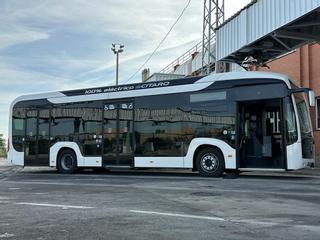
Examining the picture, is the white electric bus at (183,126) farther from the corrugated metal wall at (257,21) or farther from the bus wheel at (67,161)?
the corrugated metal wall at (257,21)

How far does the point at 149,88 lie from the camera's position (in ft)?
→ 62.1

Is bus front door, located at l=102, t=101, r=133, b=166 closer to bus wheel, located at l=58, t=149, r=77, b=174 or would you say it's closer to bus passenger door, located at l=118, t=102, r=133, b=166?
bus passenger door, located at l=118, t=102, r=133, b=166

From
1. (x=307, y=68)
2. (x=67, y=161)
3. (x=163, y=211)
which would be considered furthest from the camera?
(x=307, y=68)

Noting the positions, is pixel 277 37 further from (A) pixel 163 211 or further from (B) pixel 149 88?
(A) pixel 163 211

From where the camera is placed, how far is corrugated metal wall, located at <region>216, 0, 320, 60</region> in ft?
57.1

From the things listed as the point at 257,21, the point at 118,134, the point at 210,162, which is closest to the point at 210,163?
the point at 210,162

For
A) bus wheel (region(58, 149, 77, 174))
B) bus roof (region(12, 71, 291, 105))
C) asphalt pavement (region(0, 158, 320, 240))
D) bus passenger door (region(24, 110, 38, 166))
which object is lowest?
asphalt pavement (region(0, 158, 320, 240))

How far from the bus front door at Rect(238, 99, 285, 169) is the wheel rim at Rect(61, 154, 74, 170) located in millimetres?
7674

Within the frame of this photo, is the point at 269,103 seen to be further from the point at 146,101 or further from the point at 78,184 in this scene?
the point at 78,184

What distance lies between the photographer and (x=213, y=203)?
34.8 feet

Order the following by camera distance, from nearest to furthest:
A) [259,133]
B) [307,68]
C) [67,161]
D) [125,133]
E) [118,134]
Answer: [259,133], [125,133], [118,134], [67,161], [307,68]

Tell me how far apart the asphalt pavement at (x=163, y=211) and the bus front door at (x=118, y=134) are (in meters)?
4.48

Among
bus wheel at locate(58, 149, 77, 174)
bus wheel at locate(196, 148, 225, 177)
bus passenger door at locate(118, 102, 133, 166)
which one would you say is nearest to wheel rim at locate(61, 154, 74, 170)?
bus wheel at locate(58, 149, 77, 174)

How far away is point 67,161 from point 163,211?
41.1ft
